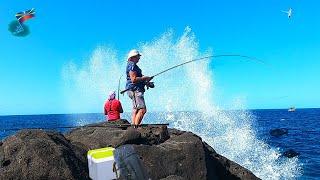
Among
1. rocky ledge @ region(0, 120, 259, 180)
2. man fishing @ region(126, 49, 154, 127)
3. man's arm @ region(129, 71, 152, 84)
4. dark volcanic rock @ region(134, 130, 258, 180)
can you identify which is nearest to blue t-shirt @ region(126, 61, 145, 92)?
man fishing @ region(126, 49, 154, 127)

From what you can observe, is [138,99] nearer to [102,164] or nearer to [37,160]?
[102,164]

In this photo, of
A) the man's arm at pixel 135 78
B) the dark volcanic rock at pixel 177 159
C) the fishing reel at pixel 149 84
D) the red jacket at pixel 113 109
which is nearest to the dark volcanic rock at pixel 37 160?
the dark volcanic rock at pixel 177 159

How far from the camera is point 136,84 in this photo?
11195mm

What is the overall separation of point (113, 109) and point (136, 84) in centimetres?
161

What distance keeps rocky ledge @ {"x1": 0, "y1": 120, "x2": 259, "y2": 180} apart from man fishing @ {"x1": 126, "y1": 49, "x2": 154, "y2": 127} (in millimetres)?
502

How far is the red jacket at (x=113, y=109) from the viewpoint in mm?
12344

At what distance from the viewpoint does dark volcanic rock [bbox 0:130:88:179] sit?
24.7ft

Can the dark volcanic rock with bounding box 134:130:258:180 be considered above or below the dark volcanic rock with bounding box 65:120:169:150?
below

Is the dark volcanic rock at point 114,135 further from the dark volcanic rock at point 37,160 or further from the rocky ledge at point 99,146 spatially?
the dark volcanic rock at point 37,160

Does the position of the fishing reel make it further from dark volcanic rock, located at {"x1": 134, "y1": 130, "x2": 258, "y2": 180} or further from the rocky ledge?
dark volcanic rock, located at {"x1": 134, "y1": 130, "x2": 258, "y2": 180}

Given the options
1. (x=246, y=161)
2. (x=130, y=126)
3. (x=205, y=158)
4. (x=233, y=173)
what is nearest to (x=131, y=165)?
(x=205, y=158)

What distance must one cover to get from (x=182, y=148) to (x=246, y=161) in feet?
69.0

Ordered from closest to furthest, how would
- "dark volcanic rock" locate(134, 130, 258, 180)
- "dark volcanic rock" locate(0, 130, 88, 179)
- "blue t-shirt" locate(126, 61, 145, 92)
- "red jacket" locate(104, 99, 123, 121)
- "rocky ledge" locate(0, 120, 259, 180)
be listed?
"dark volcanic rock" locate(0, 130, 88, 179), "rocky ledge" locate(0, 120, 259, 180), "dark volcanic rock" locate(134, 130, 258, 180), "blue t-shirt" locate(126, 61, 145, 92), "red jacket" locate(104, 99, 123, 121)

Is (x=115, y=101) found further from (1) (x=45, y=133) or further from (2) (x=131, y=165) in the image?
(2) (x=131, y=165)
